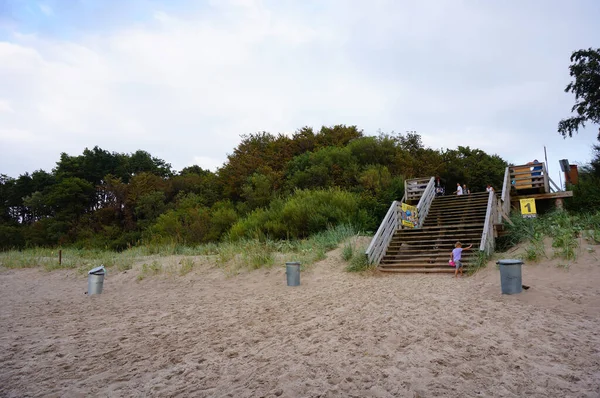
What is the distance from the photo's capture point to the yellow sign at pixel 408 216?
14406 millimetres

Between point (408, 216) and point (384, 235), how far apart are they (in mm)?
2386

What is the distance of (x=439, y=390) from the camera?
368 centimetres

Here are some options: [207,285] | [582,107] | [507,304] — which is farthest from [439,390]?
[582,107]

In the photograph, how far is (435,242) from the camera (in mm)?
12602

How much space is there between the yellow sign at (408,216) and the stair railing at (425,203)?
0.29 metres

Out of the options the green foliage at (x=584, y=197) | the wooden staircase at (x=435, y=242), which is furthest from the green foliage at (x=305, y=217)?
the green foliage at (x=584, y=197)

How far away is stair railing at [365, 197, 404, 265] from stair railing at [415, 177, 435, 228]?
1439 millimetres

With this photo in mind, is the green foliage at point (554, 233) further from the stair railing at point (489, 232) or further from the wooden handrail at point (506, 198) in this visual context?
the wooden handrail at point (506, 198)

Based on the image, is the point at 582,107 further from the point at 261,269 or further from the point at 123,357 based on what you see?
the point at 123,357

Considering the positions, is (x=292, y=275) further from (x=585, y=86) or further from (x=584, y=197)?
(x=585, y=86)

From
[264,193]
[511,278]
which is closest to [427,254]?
[511,278]

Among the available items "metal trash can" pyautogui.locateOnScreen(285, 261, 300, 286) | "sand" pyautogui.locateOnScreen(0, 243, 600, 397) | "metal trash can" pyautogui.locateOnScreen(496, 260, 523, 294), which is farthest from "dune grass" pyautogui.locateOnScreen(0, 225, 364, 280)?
"metal trash can" pyautogui.locateOnScreen(496, 260, 523, 294)

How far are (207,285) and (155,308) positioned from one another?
8.75 feet

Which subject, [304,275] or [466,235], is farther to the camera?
[466,235]
